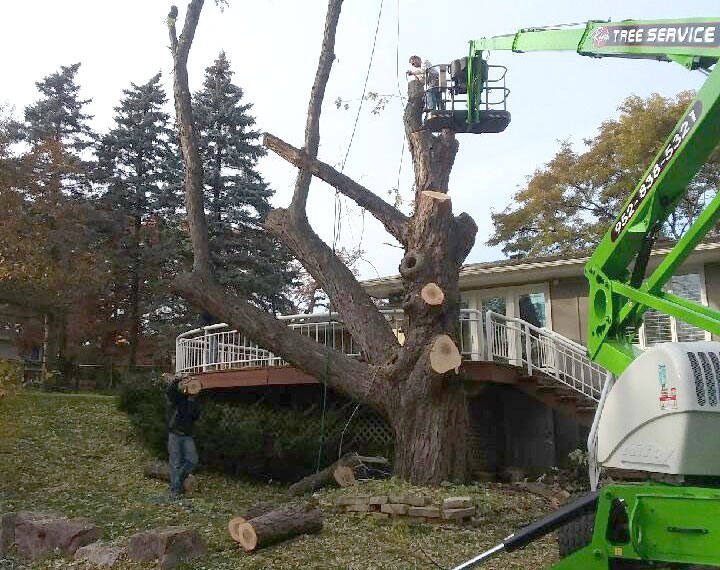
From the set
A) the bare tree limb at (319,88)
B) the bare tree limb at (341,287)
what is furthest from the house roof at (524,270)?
the bare tree limb at (341,287)

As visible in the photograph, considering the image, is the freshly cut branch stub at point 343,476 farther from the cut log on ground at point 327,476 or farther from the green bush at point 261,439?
the green bush at point 261,439

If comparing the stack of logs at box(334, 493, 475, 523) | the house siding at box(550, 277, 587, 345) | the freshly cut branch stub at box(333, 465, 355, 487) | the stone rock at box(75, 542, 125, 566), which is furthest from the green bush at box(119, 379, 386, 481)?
the house siding at box(550, 277, 587, 345)

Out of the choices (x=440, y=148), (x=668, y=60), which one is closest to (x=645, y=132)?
(x=440, y=148)

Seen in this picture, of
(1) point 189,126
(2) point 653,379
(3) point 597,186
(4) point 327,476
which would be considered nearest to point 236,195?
(3) point 597,186

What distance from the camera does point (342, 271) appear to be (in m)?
10.7

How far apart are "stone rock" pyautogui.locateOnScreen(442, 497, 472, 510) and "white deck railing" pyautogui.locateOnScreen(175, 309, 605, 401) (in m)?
3.40

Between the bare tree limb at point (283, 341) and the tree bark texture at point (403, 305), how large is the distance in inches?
0.6

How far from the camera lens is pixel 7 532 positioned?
7887 mm

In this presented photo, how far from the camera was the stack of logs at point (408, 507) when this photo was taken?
25.7 feet

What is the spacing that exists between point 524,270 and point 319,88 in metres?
6.39

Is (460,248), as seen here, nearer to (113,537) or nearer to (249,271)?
(113,537)

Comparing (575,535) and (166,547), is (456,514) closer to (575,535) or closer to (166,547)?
(575,535)

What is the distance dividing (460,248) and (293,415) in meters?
4.30

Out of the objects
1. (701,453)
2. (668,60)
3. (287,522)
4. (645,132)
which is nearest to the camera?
(701,453)
